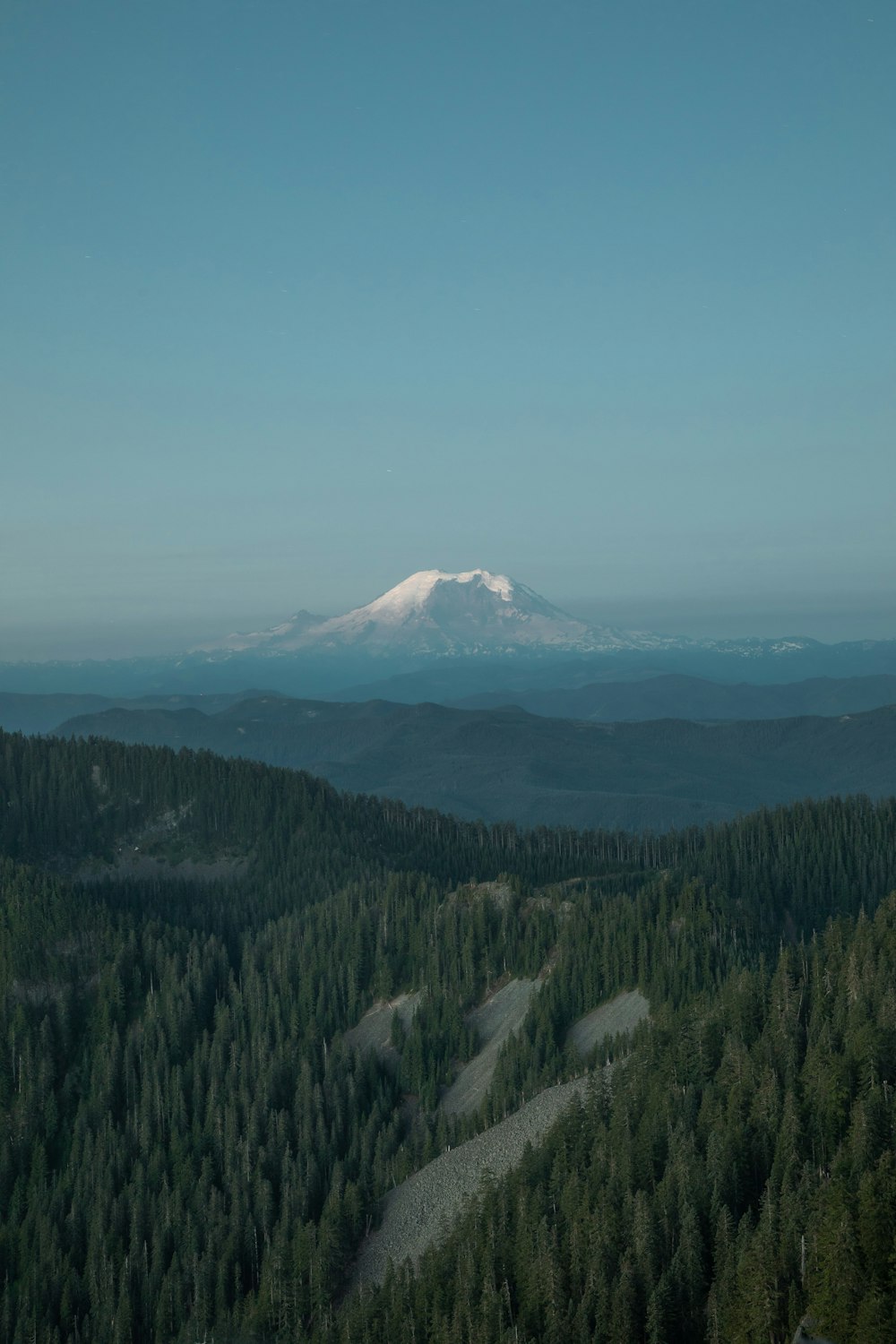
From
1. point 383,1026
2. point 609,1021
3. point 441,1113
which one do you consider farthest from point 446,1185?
point 383,1026

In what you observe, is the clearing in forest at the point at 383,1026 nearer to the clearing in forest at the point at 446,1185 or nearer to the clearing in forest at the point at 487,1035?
the clearing in forest at the point at 487,1035

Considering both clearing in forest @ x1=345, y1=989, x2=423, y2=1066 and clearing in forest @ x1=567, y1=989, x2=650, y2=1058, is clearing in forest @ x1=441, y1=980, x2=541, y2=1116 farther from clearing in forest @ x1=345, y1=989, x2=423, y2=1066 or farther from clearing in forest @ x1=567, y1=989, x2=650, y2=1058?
clearing in forest @ x1=345, y1=989, x2=423, y2=1066

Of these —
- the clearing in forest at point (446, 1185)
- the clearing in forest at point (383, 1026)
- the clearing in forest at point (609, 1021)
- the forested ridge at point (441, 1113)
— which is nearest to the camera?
the forested ridge at point (441, 1113)

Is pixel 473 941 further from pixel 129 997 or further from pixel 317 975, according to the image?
pixel 129 997

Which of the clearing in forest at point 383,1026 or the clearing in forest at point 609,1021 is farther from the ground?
the clearing in forest at point 609,1021

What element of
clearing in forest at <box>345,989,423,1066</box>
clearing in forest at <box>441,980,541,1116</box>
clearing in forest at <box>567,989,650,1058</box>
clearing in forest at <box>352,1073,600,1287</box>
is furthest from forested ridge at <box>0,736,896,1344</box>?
clearing in forest at <box>352,1073,600,1287</box>

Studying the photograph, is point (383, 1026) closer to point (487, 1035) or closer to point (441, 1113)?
point (487, 1035)

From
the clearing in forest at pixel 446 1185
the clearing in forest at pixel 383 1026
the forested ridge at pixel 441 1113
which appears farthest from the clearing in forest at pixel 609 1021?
the clearing in forest at pixel 383 1026

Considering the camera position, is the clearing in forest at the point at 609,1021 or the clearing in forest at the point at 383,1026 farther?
the clearing in forest at the point at 383,1026

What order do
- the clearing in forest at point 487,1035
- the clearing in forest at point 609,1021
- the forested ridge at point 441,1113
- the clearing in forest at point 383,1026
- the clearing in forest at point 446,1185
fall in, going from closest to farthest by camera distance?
the forested ridge at point 441,1113
the clearing in forest at point 446,1185
the clearing in forest at point 609,1021
the clearing in forest at point 487,1035
the clearing in forest at point 383,1026
